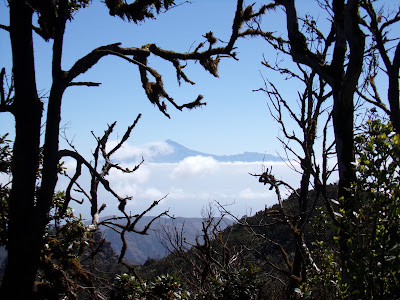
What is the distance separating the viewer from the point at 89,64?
5.25m

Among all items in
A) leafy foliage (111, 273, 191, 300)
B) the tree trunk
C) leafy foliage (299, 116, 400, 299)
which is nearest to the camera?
leafy foliage (299, 116, 400, 299)

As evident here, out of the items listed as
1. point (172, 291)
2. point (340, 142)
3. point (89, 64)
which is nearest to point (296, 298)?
point (172, 291)

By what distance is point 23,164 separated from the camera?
4773 millimetres

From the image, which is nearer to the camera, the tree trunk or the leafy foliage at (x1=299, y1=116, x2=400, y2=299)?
the leafy foliage at (x1=299, y1=116, x2=400, y2=299)

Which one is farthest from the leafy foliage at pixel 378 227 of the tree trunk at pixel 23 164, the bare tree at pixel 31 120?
the tree trunk at pixel 23 164

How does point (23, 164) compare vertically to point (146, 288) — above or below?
above

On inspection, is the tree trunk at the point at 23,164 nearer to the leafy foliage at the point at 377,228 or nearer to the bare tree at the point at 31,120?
the bare tree at the point at 31,120

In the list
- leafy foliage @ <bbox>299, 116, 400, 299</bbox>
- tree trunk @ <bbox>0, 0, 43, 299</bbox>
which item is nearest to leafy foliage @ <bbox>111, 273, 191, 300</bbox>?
tree trunk @ <bbox>0, 0, 43, 299</bbox>

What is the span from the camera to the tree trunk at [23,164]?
4.71 m

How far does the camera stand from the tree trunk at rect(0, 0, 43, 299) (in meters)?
4.71

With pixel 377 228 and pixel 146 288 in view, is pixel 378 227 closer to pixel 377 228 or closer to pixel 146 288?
pixel 377 228

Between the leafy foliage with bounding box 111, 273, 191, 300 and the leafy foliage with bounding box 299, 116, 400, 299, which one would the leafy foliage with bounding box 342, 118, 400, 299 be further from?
the leafy foliage with bounding box 111, 273, 191, 300

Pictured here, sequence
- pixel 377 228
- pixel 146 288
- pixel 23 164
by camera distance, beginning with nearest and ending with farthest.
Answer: pixel 377 228 < pixel 23 164 < pixel 146 288

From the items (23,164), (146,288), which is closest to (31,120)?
(23,164)
